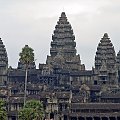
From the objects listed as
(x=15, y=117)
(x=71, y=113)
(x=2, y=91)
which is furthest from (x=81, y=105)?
(x=2, y=91)

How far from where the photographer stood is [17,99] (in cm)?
17562

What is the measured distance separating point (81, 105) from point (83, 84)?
83.0 feet

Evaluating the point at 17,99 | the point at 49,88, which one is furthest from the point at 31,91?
the point at 17,99

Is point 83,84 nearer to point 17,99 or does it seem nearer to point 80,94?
point 80,94

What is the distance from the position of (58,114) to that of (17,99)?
14.3 m

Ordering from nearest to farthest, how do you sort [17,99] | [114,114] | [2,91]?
[114,114], [17,99], [2,91]

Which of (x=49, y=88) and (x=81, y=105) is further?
(x=49, y=88)

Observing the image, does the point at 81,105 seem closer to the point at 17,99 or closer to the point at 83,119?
the point at 83,119

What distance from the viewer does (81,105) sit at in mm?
169875

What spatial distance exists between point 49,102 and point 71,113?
634 cm

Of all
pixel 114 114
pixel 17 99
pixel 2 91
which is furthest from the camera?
pixel 2 91

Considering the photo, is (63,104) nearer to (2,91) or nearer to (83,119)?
(83,119)

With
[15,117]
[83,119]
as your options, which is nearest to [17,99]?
[15,117]

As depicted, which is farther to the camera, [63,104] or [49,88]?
[49,88]
